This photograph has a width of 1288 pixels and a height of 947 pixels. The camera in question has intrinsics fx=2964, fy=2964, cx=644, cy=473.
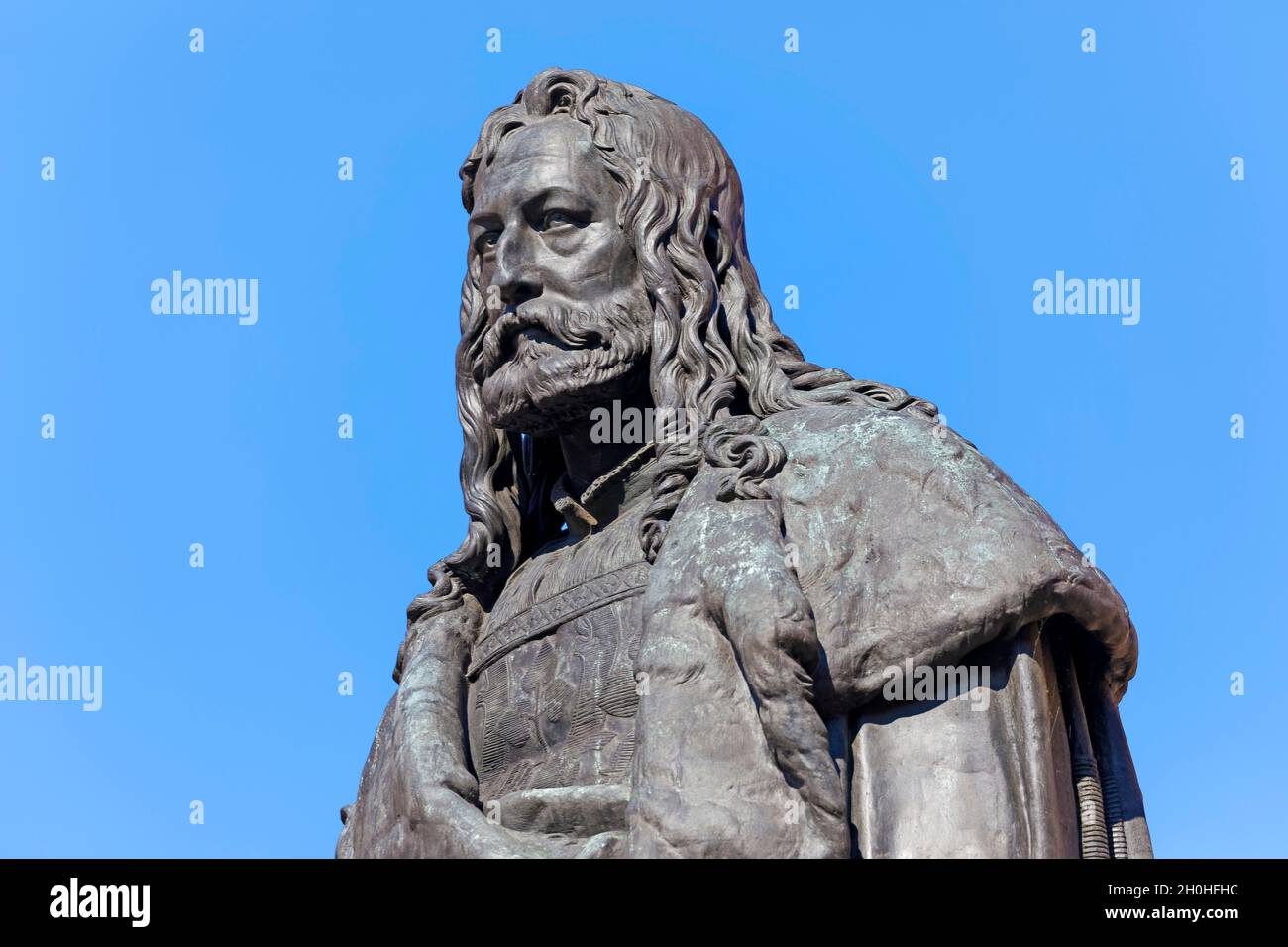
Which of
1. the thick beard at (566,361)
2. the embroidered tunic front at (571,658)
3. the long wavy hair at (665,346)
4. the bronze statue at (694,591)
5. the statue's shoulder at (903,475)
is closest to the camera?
the bronze statue at (694,591)

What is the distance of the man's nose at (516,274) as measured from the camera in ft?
48.2

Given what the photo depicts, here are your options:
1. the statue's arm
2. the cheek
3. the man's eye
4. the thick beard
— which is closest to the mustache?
the thick beard

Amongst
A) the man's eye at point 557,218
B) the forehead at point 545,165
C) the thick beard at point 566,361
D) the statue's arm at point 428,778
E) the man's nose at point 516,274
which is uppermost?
the forehead at point 545,165

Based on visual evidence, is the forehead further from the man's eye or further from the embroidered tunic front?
the embroidered tunic front

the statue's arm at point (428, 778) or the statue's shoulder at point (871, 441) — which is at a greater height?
the statue's shoulder at point (871, 441)

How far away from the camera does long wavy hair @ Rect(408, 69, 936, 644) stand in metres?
14.3

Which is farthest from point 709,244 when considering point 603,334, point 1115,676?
point 1115,676

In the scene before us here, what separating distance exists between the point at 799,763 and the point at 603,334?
9.59 ft

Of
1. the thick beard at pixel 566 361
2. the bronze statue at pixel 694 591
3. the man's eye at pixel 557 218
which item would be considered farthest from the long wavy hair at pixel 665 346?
the man's eye at pixel 557 218

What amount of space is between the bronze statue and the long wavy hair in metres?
0.02

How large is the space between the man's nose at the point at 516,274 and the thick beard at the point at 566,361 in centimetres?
11

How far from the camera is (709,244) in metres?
15.0

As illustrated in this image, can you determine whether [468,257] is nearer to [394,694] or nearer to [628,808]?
[394,694]

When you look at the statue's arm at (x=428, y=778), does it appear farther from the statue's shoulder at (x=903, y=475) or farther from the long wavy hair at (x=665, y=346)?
the statue's shoulder at (x=903, y=475)
